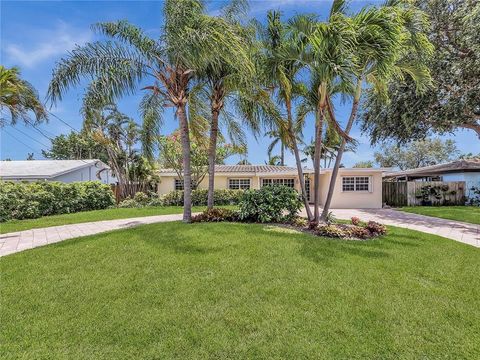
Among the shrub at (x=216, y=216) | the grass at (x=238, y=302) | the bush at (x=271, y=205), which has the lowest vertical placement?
the grass at (x=238, y=302)

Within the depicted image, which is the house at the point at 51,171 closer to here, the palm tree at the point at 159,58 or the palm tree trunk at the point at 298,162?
the palm tree at the point at 159,58

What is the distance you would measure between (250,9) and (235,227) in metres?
7.82

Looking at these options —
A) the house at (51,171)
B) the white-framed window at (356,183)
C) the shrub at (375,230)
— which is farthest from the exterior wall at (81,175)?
the shrub at (375,230)

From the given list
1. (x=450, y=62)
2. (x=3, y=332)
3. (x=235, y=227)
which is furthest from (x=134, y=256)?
(x=450, y=62)

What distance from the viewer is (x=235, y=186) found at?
2222 centimetres

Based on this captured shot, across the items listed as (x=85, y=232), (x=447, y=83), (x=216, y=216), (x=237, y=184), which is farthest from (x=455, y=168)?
(x=85, y=232)

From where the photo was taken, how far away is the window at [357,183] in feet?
64.8

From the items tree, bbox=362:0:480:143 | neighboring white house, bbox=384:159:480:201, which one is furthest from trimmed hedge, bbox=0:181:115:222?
neighboring white house, bbox=384:159:480:201

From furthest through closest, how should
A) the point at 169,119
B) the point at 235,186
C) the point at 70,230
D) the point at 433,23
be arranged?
the point at 235,186, the point at 433,23, the point at 169,119, the point at 70,230

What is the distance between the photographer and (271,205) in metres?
10.4

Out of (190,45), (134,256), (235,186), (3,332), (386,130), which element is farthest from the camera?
(235,186)

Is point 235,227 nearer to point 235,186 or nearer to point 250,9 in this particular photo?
point 250,9

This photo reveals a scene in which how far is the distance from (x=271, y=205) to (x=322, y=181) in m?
11.9

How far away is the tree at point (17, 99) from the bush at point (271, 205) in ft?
32.1
